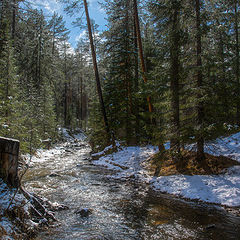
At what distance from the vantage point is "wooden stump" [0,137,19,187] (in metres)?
4.15

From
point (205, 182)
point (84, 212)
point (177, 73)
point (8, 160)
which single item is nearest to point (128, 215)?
point (84, 212)

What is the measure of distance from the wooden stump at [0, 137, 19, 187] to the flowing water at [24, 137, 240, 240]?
1.41 metres

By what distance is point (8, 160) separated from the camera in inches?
165

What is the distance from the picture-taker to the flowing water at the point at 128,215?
4363 millimetres

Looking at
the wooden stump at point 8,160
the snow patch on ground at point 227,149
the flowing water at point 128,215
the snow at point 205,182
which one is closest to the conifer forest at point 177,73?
the snow patch on ground at point 227,149

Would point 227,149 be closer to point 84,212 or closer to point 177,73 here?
point 177,73

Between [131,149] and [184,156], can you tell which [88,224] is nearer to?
[184,156]

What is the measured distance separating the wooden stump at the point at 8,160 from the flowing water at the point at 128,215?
4.63 ft

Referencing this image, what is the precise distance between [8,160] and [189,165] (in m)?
7.52

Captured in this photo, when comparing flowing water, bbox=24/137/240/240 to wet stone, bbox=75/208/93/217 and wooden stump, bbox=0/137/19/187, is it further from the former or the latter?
wooden stump, bbox=0/137/19/187

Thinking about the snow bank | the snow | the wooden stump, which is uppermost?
the wooden stump

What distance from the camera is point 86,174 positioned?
10328 millimetres

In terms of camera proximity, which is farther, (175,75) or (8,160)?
(175,75)

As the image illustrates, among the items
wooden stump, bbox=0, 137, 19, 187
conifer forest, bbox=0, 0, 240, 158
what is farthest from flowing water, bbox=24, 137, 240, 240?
conifer forest, bbox=0, 0, 240, 158
